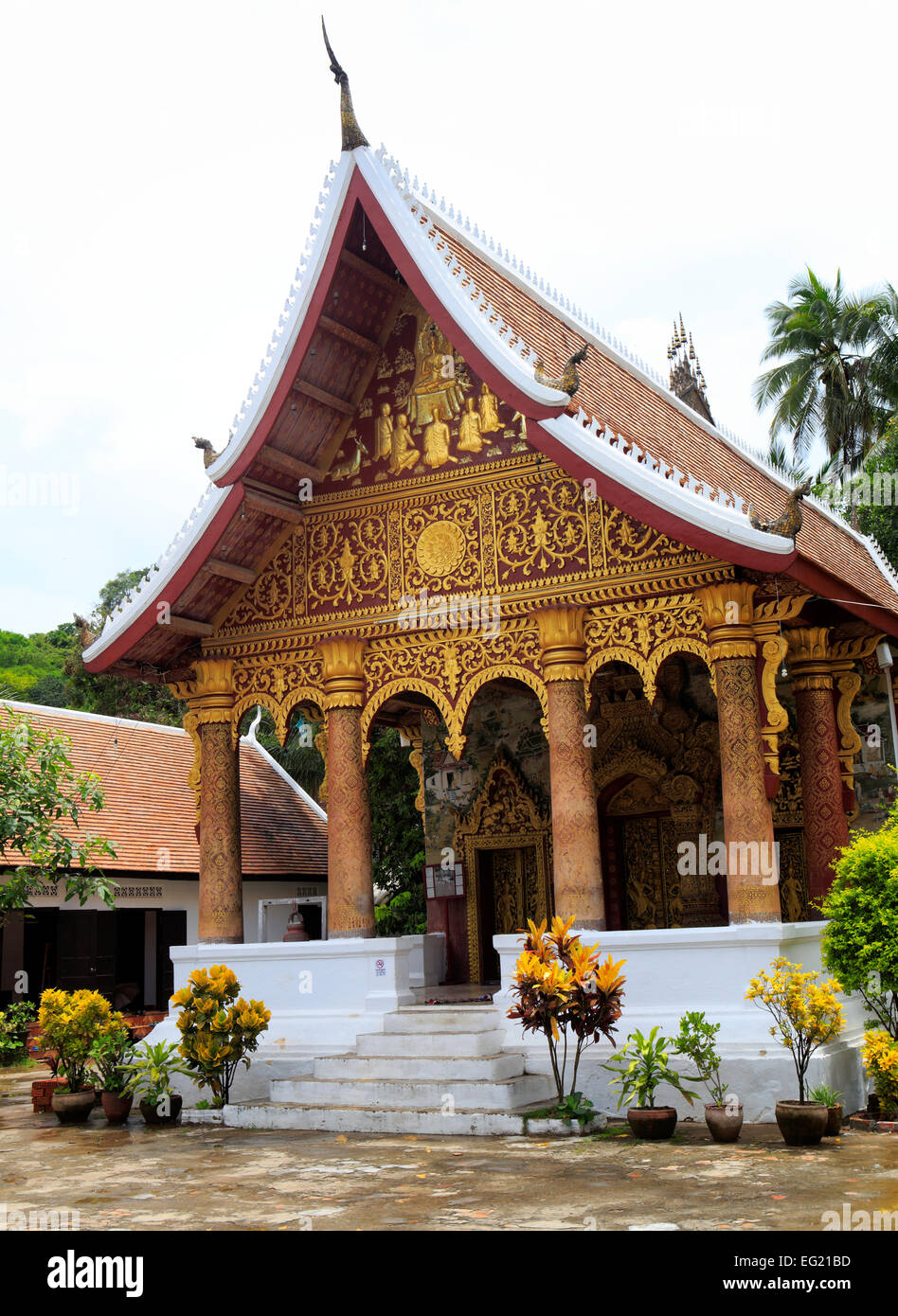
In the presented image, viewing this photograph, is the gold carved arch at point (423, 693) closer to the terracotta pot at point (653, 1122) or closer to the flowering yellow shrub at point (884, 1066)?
the terracotta pot at point (653, 1122)

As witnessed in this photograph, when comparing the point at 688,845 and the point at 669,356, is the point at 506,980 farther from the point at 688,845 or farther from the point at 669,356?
the point at 669,356

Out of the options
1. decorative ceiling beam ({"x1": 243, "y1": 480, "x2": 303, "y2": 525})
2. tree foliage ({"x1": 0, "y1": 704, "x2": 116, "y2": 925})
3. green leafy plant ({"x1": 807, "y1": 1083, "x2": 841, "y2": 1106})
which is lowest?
green leafy plant ({"x1": 807, "y1": 1083, "x2": 841, "y2": 1106})

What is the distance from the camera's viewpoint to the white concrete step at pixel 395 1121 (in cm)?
804

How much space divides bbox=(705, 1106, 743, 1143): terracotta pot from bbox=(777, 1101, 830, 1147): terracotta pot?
0.26m

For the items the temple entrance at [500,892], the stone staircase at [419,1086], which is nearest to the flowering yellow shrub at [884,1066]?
the stone staircase at [419,1086]

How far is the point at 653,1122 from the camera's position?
775 cm

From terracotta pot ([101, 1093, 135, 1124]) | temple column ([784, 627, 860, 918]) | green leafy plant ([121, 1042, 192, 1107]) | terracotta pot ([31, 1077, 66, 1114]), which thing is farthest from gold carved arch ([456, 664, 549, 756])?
terracotta pot ([31, 1077, 66, 1114])

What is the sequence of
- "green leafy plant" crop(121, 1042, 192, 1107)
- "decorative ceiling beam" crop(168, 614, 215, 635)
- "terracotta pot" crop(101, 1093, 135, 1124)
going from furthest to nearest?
"decorative ceiling beam" crop(168, 614, 215, 635) → "terracotta pot" crop(101, 1093, 135, 1124) → "green leafy plant" crop(121, 1042, 192, 1107)

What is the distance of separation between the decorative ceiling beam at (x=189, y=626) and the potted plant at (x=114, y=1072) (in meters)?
3.38

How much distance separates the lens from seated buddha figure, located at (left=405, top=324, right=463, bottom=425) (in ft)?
35.6

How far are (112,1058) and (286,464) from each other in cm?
503

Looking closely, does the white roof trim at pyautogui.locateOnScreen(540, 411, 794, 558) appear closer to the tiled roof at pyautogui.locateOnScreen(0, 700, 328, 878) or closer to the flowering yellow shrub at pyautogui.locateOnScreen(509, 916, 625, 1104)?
the flowering yellow shrub at pyautogui.locateOnScreen(509, 916, 625, 1104)

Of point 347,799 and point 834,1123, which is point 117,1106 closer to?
point 347,799

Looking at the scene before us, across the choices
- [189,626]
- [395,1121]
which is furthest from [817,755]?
[189,626]
